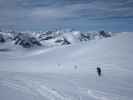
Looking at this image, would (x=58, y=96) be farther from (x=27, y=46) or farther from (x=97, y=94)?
(x=27, y=46)

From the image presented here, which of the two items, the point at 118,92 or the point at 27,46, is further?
the point at 27,46

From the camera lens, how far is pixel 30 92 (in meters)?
13.1

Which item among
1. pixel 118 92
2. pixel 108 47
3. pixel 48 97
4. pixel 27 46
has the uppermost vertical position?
pixel 48 97

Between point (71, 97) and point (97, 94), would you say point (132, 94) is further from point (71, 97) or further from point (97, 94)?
point (71, 97)

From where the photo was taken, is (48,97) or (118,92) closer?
(48,97)

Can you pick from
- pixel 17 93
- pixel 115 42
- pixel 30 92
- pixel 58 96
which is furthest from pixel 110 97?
pixel 115 42

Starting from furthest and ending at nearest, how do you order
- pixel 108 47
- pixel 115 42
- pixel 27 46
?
pixel 27 46 → pixel 115 42 → pixel 108 47

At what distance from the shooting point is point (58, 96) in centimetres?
1191

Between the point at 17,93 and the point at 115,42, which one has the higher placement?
the point at 17,93

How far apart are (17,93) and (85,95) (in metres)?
4.94

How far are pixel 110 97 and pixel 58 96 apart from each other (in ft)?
11.4

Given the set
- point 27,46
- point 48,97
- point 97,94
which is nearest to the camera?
point 48,97

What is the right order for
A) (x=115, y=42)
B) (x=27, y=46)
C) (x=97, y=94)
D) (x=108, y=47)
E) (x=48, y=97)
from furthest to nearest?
(x=27, y=46) → (x=115, y=42) → (x=108, y=47) → (x=97, y=94) → (x=48, y=97)

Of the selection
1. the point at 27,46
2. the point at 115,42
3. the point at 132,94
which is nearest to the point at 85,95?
the point at 132,94
